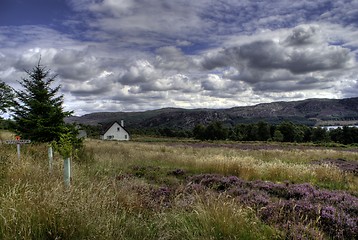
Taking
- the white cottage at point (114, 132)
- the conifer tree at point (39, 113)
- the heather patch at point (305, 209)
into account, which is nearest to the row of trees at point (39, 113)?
the conifer tree at point (39, 113)

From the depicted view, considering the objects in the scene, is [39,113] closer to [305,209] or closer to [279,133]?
[305,209]

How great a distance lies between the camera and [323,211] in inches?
231

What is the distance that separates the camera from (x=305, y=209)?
605 cm

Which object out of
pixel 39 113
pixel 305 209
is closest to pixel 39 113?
pixel 39 113

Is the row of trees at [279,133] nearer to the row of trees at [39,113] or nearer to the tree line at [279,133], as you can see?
the tree line at [279,133]

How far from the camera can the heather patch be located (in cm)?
518

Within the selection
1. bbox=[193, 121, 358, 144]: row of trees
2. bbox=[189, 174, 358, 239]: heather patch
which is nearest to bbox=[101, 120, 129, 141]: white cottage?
bbox=[193, 121, 358, 144]: row of trees

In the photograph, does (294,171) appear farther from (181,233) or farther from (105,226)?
(105,226)

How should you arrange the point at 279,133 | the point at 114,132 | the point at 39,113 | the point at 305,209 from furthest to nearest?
the point at 114,132, the point at 279,133, the point at 39,113, the point at 305,209

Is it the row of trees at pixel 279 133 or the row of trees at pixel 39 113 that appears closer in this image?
the row of trees at pixel 39 113

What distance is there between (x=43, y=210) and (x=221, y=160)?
9.67 meters

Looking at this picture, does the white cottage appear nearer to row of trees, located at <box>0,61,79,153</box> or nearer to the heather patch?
row of trees, located at <box>0,61,79,153</box>

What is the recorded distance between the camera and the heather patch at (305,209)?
17.0 feet

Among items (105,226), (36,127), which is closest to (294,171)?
(105,226)
